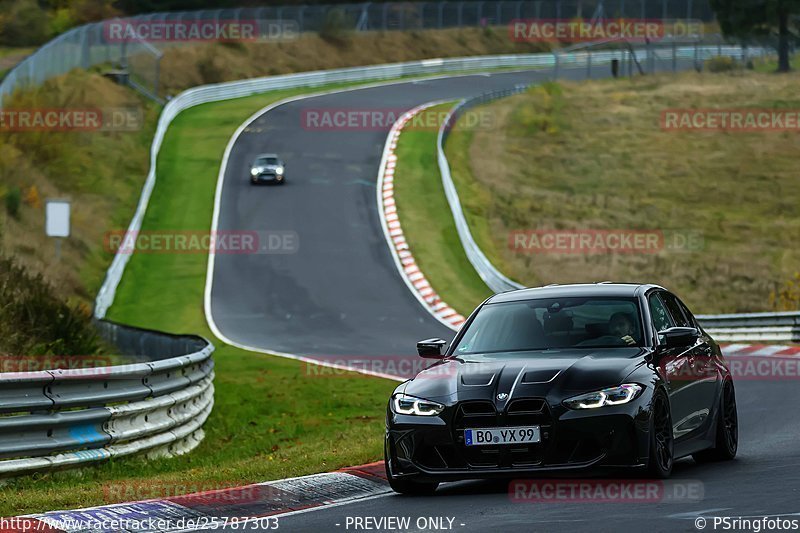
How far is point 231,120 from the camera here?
61.3 m

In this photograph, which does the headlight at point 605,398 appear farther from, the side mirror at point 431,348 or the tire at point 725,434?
the tire at point 725,434

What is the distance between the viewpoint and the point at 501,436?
9367 millimetres

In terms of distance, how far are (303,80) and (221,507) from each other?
6576 cm

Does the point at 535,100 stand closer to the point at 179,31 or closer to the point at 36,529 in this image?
the point at 179,31

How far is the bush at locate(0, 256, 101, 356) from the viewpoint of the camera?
1716 centimetres

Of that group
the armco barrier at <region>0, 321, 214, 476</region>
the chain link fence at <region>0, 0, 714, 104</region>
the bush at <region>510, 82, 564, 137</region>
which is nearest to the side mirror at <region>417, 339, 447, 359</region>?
the armco barrier at <region>0, 321, 214, 476</region>

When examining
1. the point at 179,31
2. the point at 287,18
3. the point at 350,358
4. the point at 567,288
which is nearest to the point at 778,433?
the point at 567,288

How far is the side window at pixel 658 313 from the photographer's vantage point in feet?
36.0

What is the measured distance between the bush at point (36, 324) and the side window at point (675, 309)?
8.20m

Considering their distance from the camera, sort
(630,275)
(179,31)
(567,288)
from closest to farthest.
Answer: (567,288)
(630,275)
(179,31)

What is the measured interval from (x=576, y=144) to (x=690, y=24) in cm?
3820

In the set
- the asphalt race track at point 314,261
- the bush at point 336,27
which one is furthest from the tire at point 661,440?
the bush at point 336,27

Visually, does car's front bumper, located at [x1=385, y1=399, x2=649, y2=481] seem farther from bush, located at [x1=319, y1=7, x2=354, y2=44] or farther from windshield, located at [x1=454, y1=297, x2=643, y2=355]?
bush, located at [x1=319, y1=7, x2=354, y2=44]

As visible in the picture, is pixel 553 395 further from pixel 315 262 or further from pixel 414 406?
pixel 315 262
